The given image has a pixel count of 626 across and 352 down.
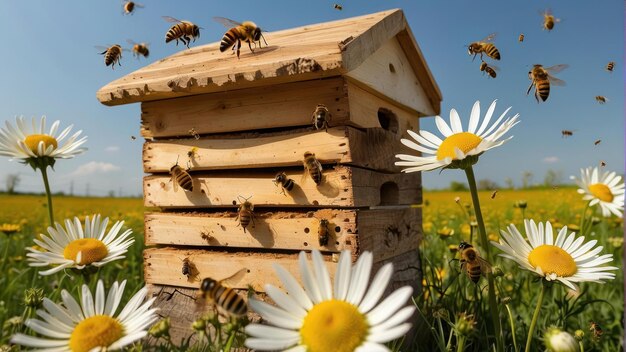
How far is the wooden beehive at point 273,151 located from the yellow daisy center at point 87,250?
840mm

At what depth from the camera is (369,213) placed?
269 cm

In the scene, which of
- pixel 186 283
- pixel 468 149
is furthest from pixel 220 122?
pixel 468 149

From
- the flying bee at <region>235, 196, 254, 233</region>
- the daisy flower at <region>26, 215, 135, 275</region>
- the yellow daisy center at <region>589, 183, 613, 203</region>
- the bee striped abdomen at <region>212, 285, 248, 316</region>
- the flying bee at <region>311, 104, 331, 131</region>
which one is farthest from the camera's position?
the yellow daisy center at <region>589, 183, 613, 203</region>

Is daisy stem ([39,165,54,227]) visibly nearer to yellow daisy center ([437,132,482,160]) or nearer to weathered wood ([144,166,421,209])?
weathered wood ([144,166,421,209])

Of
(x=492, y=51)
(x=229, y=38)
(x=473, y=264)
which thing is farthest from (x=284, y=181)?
(x=492, y=51)

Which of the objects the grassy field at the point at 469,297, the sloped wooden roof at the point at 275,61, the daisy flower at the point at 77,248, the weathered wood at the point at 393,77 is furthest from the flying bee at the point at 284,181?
the grassy field at the point at 469,297

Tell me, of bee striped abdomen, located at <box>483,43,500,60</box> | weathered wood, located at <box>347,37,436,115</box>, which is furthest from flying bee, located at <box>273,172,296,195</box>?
bee striped abdomen, located at <box>483,43,500,60</box>

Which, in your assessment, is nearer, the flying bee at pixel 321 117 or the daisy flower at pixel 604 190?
the flying bee at pixel 321 117

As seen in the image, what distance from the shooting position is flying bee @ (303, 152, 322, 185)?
8.32ft

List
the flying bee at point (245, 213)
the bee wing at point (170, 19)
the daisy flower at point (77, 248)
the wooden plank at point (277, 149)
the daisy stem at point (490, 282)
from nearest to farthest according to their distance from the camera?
the daisy stem at point (490, 282)
the daisy flower at point (77, 248)
the wooden plank at point (277, 149)
the flying bee at point (245, 213)
the bee wing at point (170, 19)

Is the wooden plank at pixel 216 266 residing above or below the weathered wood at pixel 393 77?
below

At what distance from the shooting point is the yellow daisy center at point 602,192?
3.05 metres

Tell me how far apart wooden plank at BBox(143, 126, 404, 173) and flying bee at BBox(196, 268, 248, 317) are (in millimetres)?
1214

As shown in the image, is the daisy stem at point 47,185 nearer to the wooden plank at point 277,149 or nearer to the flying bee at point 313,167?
the wooden plank at point 277,149
